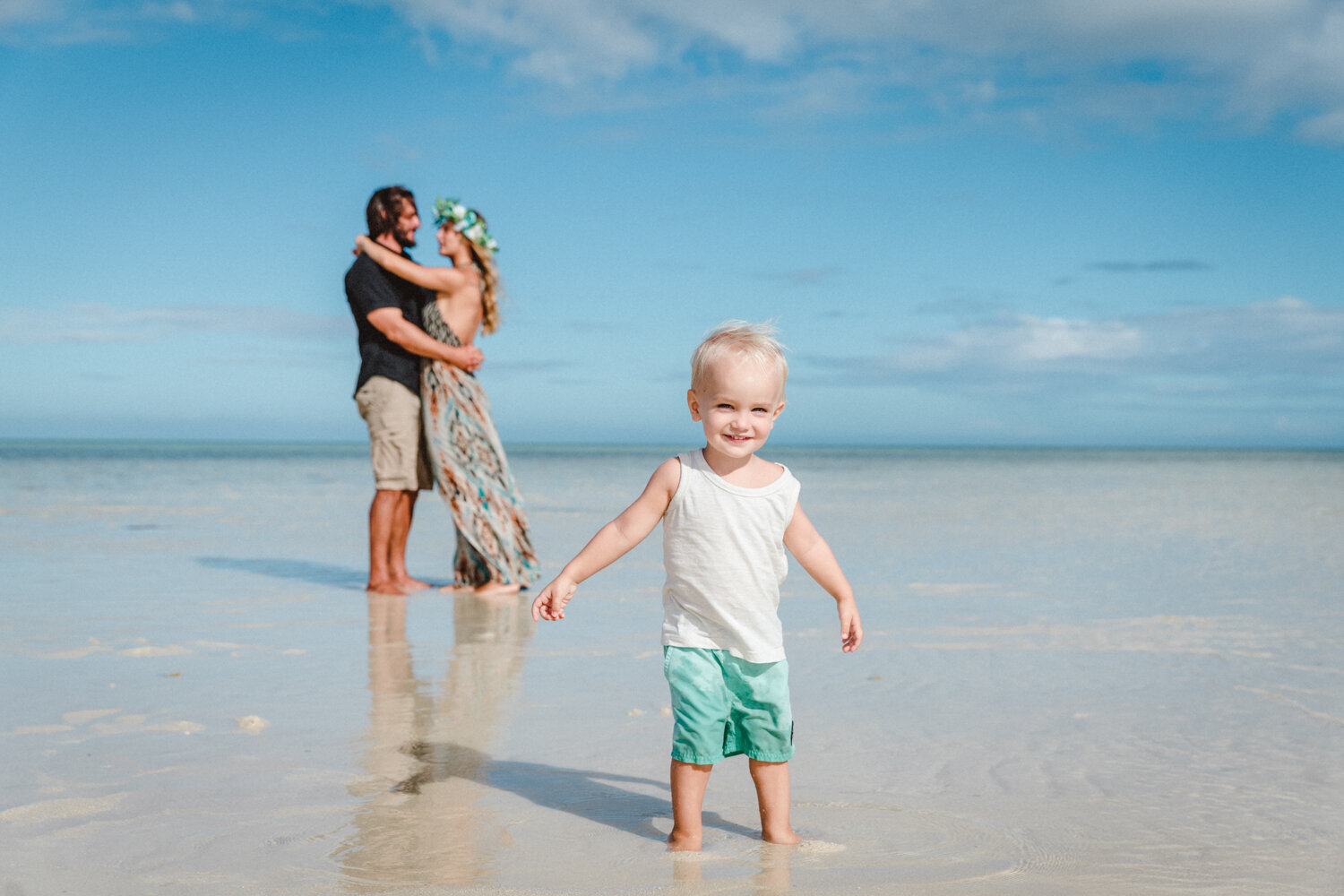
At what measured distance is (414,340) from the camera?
663 centimetres

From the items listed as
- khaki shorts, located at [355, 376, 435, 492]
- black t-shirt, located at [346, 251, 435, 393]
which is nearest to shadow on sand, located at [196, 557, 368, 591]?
khaki shorts, located at [355, 376, 435, 492]

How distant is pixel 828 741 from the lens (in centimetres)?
342

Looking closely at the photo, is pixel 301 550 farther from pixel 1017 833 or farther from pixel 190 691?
pixel 1017 833

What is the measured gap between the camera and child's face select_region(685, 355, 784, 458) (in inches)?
99.3

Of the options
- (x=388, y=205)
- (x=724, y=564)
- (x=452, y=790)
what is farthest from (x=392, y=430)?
(x=724, y=564)

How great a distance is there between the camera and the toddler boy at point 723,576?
8.32ft

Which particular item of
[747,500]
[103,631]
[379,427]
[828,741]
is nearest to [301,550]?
[379,427]

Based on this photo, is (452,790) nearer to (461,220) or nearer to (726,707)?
(726,707)

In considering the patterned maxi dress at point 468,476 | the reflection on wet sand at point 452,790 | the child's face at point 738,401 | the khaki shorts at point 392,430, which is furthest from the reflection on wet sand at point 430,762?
the khaki shorts at point 392,430

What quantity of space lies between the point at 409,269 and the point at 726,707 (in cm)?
460

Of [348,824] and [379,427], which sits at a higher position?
[379,427]

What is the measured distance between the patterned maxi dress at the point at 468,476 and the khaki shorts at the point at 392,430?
0.10 m

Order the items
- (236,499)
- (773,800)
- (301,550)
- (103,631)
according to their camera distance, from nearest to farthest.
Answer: (773,800), (103,631), (301,550), (236,499)

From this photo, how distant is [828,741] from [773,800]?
2.93 feet
